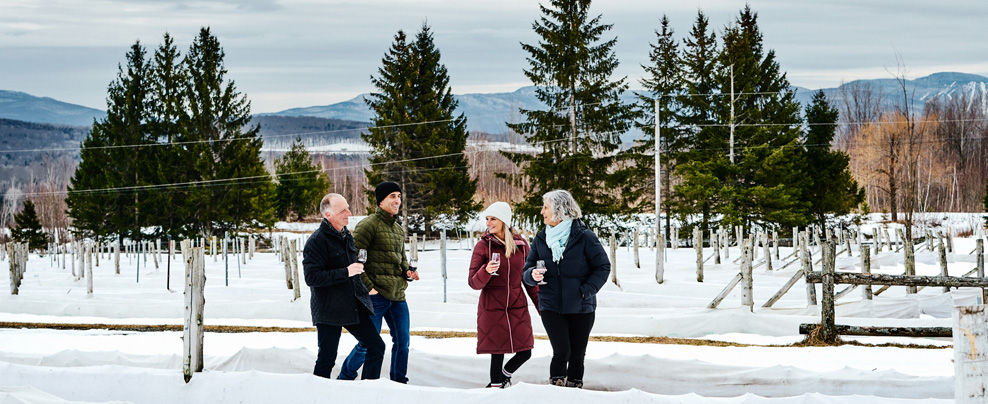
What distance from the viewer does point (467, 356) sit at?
23.9 ft

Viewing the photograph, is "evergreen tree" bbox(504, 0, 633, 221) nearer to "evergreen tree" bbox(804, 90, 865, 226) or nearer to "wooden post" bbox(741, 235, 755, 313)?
"evergreen tree" bbox(804, 90, 865, 226)

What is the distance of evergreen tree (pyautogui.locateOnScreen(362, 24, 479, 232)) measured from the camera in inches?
1596

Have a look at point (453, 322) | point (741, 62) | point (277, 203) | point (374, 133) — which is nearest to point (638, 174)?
point (741, 62)

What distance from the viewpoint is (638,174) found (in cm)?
3869

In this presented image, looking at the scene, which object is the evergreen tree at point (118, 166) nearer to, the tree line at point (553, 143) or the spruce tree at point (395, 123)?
the tree line at point (553, 143)

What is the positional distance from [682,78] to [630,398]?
36.1 meters

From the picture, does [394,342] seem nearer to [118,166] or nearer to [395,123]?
[395,123]

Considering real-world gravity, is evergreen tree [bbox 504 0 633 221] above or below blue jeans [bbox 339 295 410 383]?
above

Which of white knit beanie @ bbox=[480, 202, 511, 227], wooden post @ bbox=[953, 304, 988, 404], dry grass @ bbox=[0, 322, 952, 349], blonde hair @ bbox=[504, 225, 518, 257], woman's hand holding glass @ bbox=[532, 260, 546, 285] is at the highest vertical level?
A: white knit beanie @ bbox=[480, 202, 511, 227]

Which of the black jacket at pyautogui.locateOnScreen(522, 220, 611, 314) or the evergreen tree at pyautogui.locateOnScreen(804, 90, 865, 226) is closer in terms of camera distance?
the black jacket at pyautogui.locateOnScreen(522, 220, 611, 314)

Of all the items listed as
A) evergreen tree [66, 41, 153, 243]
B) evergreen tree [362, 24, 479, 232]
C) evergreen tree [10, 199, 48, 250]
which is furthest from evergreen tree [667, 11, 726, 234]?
evergreen tree [10, 199, 48, 250]

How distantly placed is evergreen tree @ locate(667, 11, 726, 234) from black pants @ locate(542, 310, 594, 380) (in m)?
26.7

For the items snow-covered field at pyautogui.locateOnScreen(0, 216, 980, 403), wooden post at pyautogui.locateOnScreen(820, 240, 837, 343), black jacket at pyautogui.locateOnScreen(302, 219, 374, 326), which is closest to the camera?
black jacket at pyautogui.locateOnScreen(302, 219, 374, 326)

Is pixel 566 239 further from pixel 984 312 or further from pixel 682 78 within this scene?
pixel 682 78
